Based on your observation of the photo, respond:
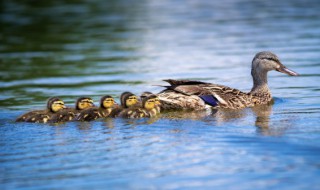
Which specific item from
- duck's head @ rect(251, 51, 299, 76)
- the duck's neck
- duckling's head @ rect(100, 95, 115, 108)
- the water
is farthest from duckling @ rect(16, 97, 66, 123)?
duck's head @ rect(251, 51, 299, 76)

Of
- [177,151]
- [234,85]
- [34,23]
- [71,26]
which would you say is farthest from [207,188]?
[34,23]

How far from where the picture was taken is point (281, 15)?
23.9 metres

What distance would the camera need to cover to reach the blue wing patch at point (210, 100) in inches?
440

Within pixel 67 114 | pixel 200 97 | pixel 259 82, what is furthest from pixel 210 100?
pixel 67 114

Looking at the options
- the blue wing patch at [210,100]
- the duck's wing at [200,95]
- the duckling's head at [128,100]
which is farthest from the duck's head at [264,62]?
the duckling's head at [128,100]

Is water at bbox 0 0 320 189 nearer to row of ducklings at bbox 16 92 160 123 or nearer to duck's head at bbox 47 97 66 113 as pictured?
row of ducklings at bbox 16 92 160 123

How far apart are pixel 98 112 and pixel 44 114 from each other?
624 mm

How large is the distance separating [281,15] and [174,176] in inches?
657

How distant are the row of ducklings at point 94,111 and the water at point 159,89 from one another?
180 mm

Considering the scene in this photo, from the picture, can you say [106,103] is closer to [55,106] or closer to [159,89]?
[55,106]

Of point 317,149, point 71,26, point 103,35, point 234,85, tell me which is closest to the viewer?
point 317,149

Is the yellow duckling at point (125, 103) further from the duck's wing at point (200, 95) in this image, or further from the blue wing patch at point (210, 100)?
the blue wing patch at point (210, 100)

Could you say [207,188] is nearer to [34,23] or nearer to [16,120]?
[16,120]

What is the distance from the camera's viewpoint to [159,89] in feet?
45.2
